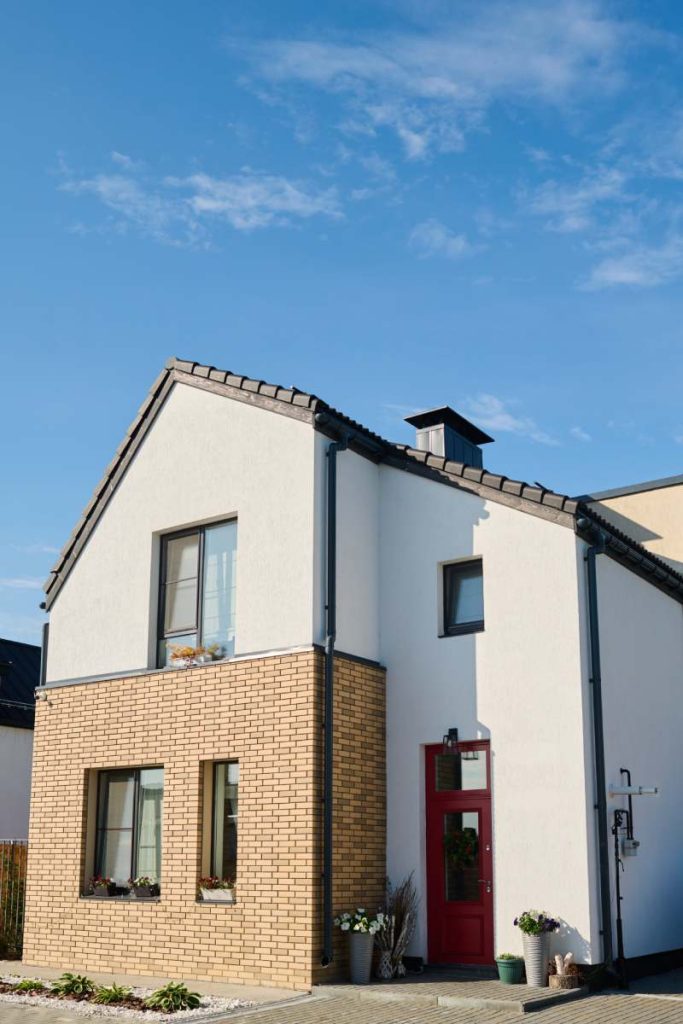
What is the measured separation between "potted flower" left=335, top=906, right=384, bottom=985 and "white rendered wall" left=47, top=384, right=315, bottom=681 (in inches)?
131

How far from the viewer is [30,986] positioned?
14.1 meters

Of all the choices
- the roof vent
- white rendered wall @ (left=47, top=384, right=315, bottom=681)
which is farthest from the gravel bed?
the roof vent

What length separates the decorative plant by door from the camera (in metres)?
14.3

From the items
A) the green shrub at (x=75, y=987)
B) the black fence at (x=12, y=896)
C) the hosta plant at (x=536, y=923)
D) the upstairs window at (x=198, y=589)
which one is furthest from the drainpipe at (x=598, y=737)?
the black fence at (x=12, y=896)

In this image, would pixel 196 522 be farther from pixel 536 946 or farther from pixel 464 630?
pixel 536 946

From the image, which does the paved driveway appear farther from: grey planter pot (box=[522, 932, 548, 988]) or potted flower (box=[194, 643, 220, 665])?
potted flower (box=[194, 643, 220, 665])

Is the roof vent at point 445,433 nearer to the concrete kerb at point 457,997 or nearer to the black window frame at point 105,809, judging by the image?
the black window frame at point 105,809

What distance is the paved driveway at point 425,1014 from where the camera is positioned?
1144 centimetres

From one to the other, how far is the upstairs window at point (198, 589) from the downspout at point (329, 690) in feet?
5.14

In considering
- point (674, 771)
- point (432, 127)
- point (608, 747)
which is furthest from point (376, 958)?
point (432, 127)

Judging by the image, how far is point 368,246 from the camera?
13305 mm

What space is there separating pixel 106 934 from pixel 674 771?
7926 millimetres

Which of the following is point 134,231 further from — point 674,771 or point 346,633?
point 674,771

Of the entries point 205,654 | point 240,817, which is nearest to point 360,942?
point 240,817
